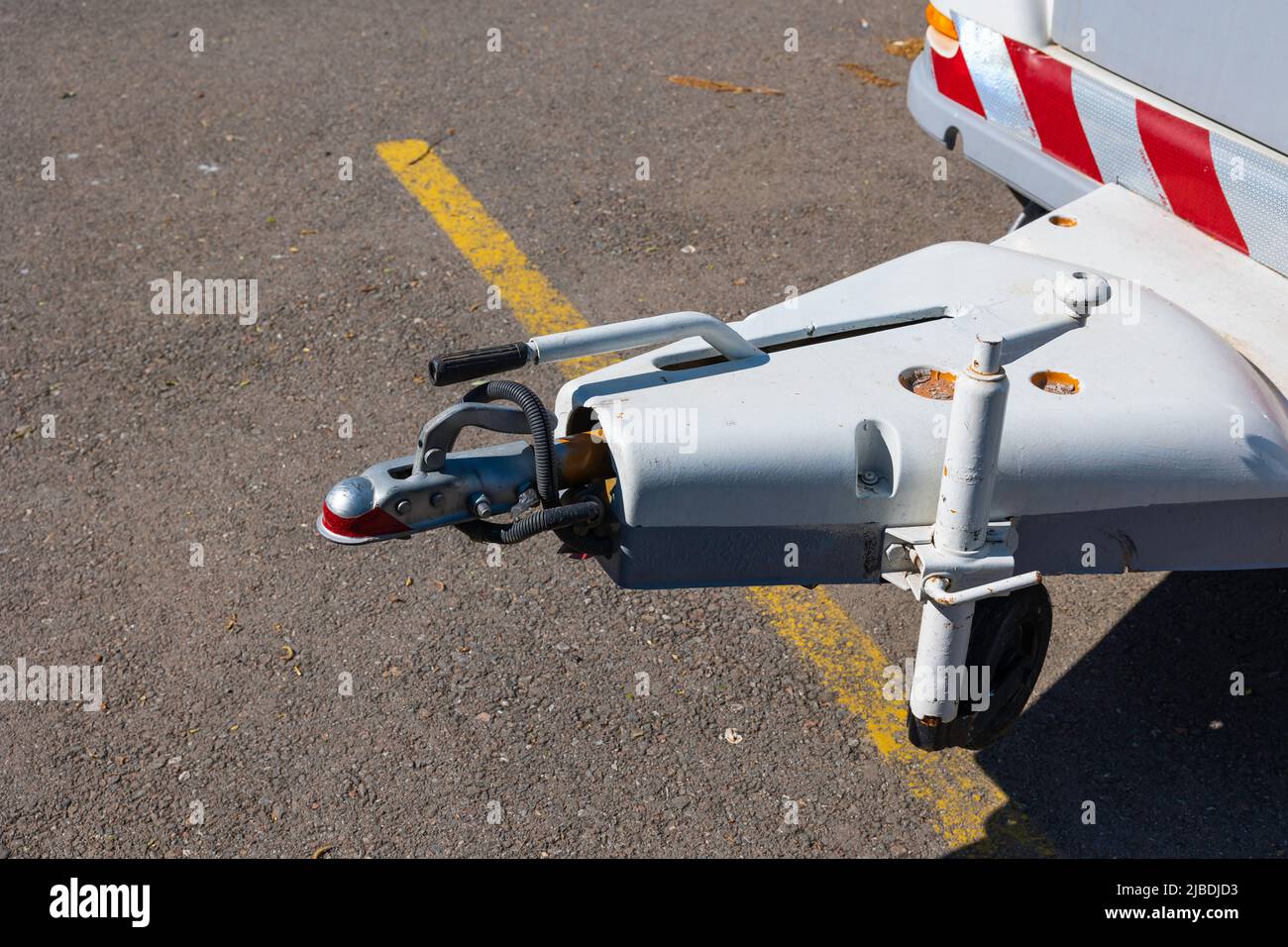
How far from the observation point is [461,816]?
2.92 meters

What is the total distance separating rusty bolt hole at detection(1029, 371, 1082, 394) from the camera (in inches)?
95.8

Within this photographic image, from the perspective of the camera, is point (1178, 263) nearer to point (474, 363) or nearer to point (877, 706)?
point (877, 706)

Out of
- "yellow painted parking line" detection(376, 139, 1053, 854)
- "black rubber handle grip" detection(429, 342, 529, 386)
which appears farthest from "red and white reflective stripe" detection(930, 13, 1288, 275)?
"black rubber handle grip" detection(429, 342, 529, 386)

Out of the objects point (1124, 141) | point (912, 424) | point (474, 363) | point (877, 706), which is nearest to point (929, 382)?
point (912, 424)

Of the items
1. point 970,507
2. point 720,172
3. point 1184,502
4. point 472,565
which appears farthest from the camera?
point 720,172

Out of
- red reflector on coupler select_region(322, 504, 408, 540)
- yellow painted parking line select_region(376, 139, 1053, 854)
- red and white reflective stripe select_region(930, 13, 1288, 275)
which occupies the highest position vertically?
red and white reflective stripe select_region(930, 13, 1288, 275)

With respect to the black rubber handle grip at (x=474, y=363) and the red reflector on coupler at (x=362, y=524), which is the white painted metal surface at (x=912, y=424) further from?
the red reflector on coupler at (x=362, y=524)

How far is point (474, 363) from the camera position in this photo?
226cm

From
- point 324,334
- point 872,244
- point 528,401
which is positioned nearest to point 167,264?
point 324,334

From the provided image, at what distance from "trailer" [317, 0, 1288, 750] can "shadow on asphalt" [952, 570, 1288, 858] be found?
560mm

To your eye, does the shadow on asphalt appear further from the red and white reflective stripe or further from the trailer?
the red and white reflective stripe

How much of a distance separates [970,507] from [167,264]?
371 cm

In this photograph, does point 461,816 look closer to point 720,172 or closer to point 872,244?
point 872,244

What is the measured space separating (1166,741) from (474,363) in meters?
1.95
